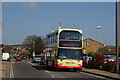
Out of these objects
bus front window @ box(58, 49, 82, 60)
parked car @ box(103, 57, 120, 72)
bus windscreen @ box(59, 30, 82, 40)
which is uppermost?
bus windscreen @ box(59, 30, 82, 40)

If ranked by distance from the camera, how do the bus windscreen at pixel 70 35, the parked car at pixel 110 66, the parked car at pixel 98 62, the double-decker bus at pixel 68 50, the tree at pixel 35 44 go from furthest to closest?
the tree at pixel 35 44, the parked car at pixel 98 62, the parked car at pixel 110 66, the bus windscreen at pixel 70 35, the double-decker bus at pixel 68 50

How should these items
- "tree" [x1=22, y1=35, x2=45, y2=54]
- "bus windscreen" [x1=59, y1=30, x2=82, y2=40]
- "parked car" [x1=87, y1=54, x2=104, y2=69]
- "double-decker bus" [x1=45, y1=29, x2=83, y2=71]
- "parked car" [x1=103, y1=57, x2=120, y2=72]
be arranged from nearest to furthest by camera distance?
"double-decker bus" [x1=45, y1=29, x2=83, y2=71], "bus windscreen" [x1=59, y1=30, x2=82, y2=40], "parked car" [x1=103, y1=57, x2=120, y2=72], "parked car" [x1=87, y1=54, x2=104, y2=69], "tree" [x1=22, y1=35, x2=45, y2=54]

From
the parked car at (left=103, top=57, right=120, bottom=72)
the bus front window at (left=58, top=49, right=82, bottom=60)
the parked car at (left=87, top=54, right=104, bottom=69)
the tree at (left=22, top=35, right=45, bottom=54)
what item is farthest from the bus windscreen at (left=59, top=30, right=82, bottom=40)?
the tree at (left=22, top=35, right=45, bottom=54)

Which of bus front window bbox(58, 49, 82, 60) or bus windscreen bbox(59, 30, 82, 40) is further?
bus windscreen bbox(59, 30, 82, 40)

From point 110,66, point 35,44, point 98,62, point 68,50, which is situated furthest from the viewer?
point 35,44

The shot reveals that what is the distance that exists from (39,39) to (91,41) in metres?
25.2

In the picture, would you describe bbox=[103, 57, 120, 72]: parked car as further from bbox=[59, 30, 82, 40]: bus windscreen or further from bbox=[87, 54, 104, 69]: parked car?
bbox=[59, 30, 82, 40]: bus windscreen

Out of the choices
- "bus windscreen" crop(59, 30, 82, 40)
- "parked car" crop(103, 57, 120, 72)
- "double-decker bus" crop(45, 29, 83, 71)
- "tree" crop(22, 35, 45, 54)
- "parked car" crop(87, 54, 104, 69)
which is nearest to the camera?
"double-decker bus" crop(45, 29, 83, 71)

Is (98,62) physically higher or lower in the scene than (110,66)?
higher

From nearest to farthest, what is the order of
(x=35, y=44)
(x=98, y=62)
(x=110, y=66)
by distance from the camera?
(x=110, y=66) → (x=98, y=62) → (x=35, y=44)

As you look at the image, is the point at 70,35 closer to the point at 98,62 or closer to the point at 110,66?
the point at 110,66

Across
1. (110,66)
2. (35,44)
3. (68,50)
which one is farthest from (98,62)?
→ (35,44)

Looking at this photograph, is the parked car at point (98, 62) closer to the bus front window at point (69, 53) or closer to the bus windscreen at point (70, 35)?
the bus front window at point (69, 53)

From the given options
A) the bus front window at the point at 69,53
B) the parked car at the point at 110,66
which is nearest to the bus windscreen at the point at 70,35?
the bus front window at the point at 69,53
